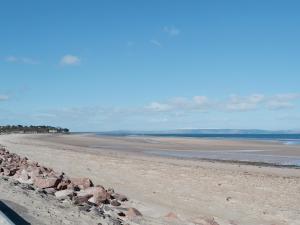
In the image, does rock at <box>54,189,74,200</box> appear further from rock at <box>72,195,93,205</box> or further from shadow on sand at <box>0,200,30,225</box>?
shadow on sand at <box>0,200,30,225</box>

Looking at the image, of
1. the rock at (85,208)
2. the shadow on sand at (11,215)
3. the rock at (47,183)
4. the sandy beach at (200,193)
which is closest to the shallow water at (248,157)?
the sandy beach at (200,193)

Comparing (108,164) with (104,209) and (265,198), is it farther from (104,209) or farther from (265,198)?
(104,209)

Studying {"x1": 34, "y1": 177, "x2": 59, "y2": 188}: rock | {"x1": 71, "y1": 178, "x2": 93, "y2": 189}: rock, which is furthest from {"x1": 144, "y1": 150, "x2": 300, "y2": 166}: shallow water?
{"x1": 34, "y1": 177, "x2": 59, "y2": 188}: rock

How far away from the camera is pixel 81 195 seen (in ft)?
34.7

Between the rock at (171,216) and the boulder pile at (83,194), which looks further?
the rock at (171,216)

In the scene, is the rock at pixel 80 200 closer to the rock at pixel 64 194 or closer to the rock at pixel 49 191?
the rock at pixel 64 194

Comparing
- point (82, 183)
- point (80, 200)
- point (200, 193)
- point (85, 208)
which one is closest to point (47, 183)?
point (82, 183)

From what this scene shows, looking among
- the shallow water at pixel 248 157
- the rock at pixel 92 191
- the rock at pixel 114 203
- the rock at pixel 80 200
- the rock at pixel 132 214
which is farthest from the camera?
the shallow water at pixel 248 157

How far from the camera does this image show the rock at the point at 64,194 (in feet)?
33.3

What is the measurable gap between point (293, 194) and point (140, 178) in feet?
15.2

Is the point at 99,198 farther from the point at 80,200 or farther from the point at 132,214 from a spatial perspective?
the point at 132,214

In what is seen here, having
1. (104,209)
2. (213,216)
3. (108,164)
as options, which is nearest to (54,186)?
(104,209)

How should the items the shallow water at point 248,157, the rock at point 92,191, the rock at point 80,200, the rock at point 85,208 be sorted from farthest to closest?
the shallow water at point 248,157
the rock at point 92,191
the rock at point 80,200
the rock at point 85,208

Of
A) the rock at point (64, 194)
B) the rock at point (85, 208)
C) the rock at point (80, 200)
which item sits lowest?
the rock at point (85, 208)
